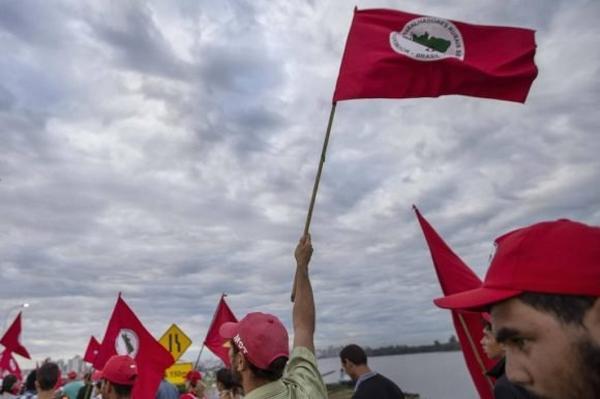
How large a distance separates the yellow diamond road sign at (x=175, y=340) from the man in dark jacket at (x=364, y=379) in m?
8.62

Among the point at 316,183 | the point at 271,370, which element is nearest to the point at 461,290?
the point at 316,183

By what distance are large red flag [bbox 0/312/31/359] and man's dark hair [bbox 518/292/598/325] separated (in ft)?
63.6

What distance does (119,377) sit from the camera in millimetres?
5461

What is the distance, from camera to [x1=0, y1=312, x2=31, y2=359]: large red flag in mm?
18031

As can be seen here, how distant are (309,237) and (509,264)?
2.40 m

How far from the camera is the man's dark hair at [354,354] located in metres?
7.63

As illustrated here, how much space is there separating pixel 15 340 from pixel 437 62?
676 inches

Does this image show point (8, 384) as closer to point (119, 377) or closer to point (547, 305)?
point (119, 377)

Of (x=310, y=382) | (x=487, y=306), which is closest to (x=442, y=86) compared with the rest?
(x=310, y=382)

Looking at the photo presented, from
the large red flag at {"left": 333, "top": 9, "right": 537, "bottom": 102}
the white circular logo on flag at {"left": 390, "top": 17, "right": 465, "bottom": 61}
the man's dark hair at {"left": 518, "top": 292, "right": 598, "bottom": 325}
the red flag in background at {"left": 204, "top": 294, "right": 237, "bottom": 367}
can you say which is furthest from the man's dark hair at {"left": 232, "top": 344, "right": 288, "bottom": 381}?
the red flag in background at {"left": 204, "top": 294, "right": 237, "bottom": 367}

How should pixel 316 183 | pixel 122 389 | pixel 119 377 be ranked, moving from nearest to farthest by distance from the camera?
pixel 316 183 → pixel 119 377 → pixel 122 389

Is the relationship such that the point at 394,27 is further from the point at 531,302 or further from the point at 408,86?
the point at 531,302

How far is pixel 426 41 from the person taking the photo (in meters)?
5.75

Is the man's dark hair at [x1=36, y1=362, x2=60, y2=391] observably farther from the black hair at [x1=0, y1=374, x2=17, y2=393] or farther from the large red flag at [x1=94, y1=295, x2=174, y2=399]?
the black hair at [x1=0, y1=374, x2=17, y2=393]
